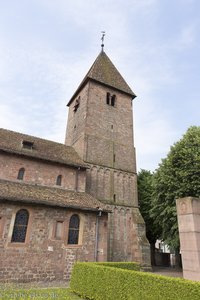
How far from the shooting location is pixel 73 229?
51.0ft

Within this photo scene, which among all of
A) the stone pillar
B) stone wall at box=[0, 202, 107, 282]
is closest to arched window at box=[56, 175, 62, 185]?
stone wall at box=[0, 202, 107, 282]

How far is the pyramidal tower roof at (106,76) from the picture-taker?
2799 centimetres

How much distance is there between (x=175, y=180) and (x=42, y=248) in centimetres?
1145

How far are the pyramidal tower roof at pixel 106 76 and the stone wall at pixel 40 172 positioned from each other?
1299 cm

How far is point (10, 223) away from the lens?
1364 centimetres

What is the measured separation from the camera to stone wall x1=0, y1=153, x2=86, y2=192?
17578 mm

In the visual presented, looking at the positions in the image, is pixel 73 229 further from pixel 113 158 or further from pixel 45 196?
pixel 113 158

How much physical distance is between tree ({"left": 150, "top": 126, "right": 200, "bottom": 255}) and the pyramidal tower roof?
12943mm

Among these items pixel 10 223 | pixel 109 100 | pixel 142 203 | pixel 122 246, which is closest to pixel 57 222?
pixel 10 223

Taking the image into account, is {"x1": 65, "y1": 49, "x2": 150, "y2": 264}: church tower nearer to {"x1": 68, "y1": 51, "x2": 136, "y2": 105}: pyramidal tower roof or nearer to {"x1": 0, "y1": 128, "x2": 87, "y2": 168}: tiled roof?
{"x1": 68, "y1": 51, "x2": 136, "y2": 105}: pyramidal tower roof

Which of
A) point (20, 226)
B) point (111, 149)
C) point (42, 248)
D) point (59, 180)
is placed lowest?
point (42, 248)

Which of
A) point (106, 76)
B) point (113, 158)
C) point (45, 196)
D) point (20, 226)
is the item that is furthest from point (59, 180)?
point (106, 76)

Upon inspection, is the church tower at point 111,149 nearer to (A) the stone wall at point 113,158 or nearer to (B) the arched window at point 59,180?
(A) the stone wall at point 113,158

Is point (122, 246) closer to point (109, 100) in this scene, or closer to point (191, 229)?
point (191, 229)
